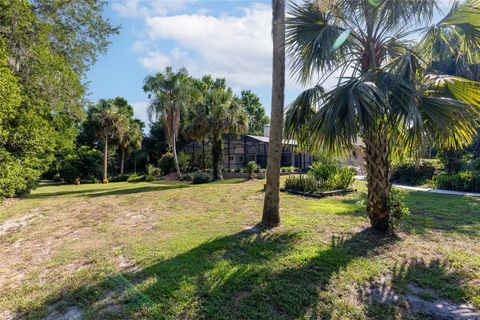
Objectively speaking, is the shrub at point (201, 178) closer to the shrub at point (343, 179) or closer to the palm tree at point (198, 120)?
the palm tree at point (198, 120)

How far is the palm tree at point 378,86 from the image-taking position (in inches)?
149

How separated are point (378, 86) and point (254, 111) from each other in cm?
3935

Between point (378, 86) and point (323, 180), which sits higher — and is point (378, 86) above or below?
above

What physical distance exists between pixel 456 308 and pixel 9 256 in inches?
264

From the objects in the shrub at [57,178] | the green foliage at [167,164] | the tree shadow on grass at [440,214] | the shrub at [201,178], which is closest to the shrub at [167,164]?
the green foliage at [167,164]

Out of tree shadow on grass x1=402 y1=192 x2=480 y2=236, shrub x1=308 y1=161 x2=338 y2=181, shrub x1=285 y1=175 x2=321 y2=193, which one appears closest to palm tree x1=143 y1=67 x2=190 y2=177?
shrub x1=285 y1=175 x2=321 y2=193

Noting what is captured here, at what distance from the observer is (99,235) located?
594cm

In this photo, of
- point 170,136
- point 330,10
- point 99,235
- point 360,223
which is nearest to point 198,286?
point 99,235

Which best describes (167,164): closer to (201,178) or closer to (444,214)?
(201,178)

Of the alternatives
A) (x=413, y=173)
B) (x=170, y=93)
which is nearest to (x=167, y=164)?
(x=170, y=93)

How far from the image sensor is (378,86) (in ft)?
13.3

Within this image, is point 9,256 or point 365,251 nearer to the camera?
point 365,251

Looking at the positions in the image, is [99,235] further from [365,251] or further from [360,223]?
[360,223]

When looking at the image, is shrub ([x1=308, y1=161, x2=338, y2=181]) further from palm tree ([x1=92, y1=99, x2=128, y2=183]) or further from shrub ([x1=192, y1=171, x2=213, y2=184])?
palm tree ([x1=92, y1=99, x2=128, y2=183])
